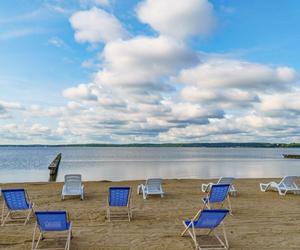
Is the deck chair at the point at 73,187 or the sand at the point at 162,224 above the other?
the deck chair at the point at 73,187

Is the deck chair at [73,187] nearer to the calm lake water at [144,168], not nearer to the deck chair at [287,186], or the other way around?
the deck chair at [287,186]

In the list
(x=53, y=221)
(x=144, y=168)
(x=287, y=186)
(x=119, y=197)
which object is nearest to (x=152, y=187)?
(x=119, y=197)

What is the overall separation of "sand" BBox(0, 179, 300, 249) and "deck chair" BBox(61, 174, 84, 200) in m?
0.25

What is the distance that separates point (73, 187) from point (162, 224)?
15.9ft

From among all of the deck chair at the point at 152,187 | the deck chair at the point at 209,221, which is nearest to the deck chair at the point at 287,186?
the deck chair at the point at 152,187

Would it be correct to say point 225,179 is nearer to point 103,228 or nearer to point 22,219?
point 103,228

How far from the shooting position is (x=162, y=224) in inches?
316

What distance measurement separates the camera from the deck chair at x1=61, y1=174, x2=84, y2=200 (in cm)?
1144

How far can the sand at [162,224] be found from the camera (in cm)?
657

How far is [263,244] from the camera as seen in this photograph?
660 centimetres

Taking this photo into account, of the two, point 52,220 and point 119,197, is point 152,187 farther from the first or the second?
point 52,220

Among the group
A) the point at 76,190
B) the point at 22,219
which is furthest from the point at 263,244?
the point at 76,190

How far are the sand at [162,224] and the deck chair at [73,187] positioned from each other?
247 mm

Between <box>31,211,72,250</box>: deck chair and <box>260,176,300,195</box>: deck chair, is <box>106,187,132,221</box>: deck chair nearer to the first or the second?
<box>31,211,72,250</box>: deck chair
